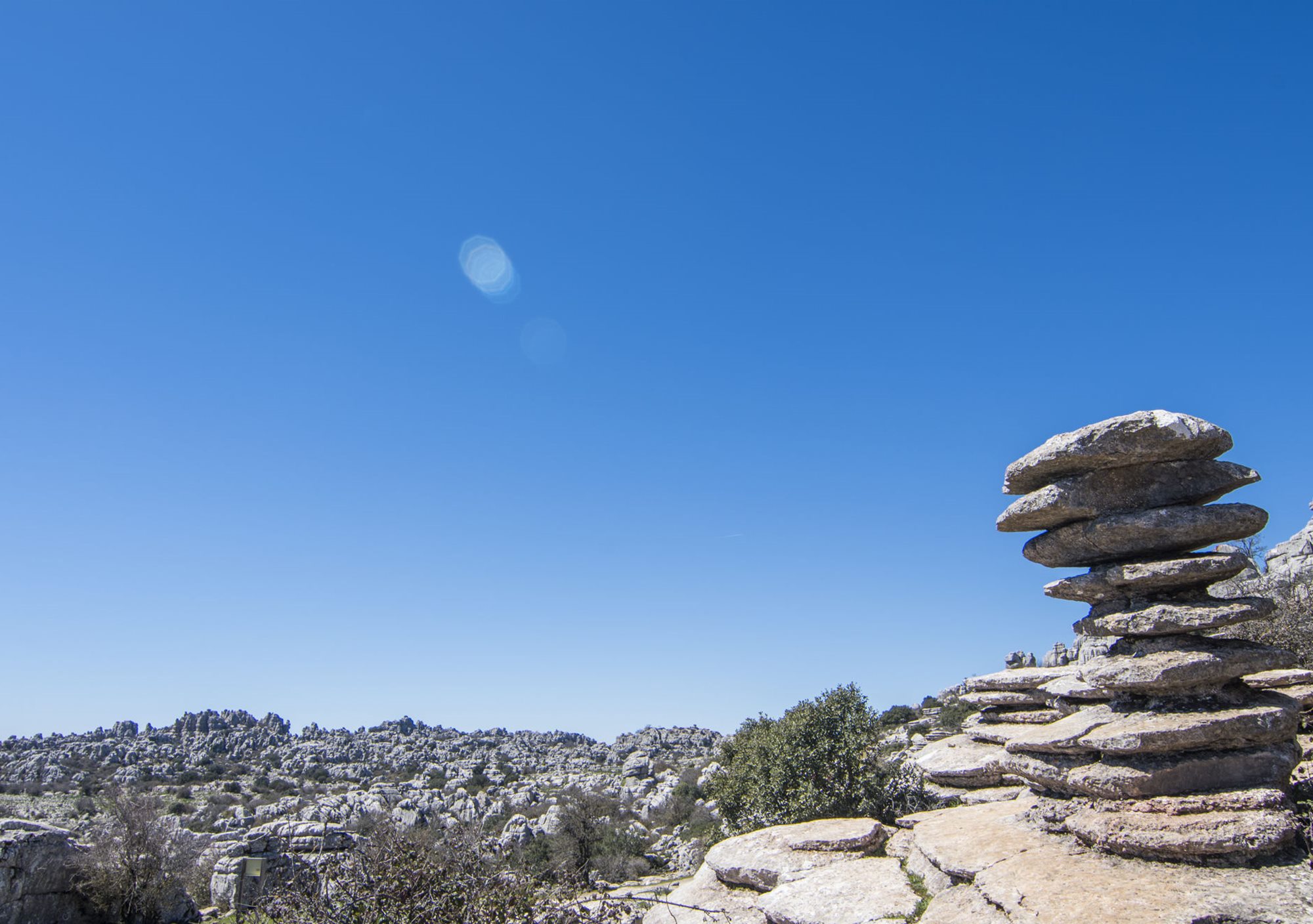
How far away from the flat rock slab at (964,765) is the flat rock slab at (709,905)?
6093 mm

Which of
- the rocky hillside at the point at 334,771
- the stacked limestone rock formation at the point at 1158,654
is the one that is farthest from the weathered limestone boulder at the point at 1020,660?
the stacked limestone rock formation at the point at 1158,654

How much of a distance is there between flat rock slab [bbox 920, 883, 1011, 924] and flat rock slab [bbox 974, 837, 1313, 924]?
0.10 meters

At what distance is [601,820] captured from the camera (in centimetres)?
2834

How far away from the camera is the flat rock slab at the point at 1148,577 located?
9.38 m

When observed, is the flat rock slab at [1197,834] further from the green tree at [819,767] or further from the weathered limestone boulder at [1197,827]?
the green tree at [819,767]

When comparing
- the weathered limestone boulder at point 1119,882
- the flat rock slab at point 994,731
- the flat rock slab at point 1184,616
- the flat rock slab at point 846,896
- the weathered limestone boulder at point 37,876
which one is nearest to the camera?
the weathered limestone boulder at point 1119,882

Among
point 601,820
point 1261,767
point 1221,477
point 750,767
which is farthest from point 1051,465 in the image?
point 601,820

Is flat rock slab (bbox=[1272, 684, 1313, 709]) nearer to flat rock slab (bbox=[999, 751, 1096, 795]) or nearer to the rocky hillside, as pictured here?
flat rock slab (bbox=[999, 751, 1096, 795])

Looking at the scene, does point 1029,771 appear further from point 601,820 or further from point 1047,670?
point 601,820

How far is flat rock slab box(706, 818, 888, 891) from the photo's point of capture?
1088cm

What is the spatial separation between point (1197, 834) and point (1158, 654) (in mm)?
2370

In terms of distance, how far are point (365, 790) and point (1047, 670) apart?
42.2m

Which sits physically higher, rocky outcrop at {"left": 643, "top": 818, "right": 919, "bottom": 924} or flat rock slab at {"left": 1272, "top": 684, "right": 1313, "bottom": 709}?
flat rock slab at {"left": 1272, "top": 684, "right": 1313, "bottom": 709}

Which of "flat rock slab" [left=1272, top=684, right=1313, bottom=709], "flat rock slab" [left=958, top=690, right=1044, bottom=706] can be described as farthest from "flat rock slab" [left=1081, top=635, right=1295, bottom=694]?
"flat rock slab" [left=958, top=690, right=1044, bottom=706]
